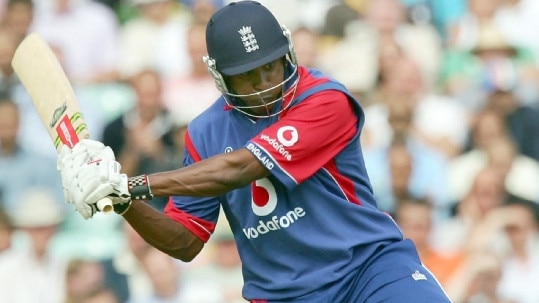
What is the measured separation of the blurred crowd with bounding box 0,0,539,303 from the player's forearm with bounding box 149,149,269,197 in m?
3.58

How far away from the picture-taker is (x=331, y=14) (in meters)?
9.41

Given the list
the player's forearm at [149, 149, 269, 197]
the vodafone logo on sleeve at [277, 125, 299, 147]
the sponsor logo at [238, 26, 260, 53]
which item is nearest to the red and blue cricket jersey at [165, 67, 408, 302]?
the vodafone logo on sleeve at [277, 125, 299, 147]

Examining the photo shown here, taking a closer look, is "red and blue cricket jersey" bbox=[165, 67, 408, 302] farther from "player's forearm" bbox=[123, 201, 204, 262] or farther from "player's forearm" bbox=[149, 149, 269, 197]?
"player's forearm" bbox=[123, 201, 204, 262]

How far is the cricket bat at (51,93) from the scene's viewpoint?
4746 mm

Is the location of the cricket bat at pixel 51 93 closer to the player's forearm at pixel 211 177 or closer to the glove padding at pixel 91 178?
the glove padding at pixel 91 178

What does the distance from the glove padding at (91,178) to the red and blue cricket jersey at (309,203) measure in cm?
63

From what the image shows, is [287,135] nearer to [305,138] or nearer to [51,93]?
[305,138]

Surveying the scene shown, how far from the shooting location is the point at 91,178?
4.25 meters

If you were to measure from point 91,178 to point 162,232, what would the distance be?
83 centimetres

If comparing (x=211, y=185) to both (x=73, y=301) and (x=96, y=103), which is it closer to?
(x=73, y=301)

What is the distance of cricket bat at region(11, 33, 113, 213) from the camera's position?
4.75 m

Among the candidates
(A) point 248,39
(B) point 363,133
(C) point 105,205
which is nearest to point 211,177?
(C) point 105,205

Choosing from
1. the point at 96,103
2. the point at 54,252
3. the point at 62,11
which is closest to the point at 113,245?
the point at 54,252

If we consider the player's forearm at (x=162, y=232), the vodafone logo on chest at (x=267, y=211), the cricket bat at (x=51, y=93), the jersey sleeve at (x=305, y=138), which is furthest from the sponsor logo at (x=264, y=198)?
the cricket bat at (x=51, y=93)
